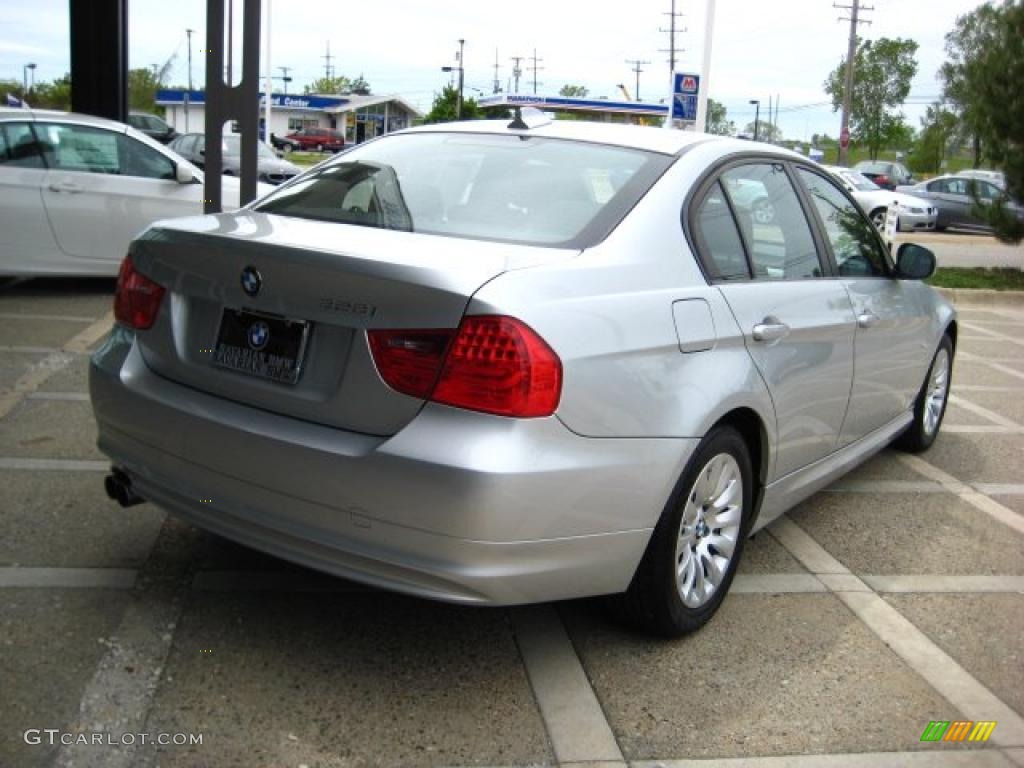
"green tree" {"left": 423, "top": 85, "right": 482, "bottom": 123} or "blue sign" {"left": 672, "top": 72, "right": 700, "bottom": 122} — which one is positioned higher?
"green tree" {"left": 423, "top": 85, "right": 482, "bottom": 123}

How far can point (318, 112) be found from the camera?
88688 millimetres

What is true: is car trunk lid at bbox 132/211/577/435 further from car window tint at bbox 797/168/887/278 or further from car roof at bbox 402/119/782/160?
car window tint at bbox 797/168/887/278

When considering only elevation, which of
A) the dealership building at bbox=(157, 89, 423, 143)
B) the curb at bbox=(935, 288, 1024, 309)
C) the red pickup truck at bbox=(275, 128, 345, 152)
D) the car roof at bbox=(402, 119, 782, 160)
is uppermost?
the dealership building at bbox=(157, 89, 423, 143)

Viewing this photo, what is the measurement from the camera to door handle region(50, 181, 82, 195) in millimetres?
9227

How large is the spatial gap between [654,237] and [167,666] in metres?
1.97

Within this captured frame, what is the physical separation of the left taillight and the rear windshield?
1.81 feet

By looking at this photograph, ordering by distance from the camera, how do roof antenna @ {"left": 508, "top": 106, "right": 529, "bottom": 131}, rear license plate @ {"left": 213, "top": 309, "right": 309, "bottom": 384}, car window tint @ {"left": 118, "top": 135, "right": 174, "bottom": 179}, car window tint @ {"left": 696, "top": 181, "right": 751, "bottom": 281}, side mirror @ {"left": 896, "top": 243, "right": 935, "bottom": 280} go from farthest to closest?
car window tint @ {"left": 118, "top": 135, "right": 174, "bottom": 179} < side mirror @ {"left": 896, "top": 243, "right": 935, "bottom": 280} < roof antenna @ {"left": 508, "top": 106, "right": 529, "bottom": 131} < car window tint @ {"left": 696, "top": 181, "right": 751, "bottom": 281} < rear license plate @ {"left": 213, "top": 309, "right": 309, "bottom": 384}

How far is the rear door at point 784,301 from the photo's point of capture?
3.74 m

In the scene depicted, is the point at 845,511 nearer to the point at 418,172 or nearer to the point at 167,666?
the point at 418,172

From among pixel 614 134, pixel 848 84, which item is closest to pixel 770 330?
pixel 614 134

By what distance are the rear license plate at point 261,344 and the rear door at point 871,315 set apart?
251 centimetres

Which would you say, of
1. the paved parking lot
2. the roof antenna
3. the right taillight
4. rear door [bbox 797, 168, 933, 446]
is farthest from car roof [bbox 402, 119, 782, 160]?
the paved parking lot

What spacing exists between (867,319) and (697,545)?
161 centimetres

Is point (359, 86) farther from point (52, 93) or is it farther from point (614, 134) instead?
point (614, 134)
